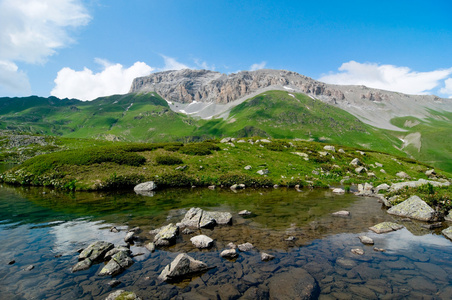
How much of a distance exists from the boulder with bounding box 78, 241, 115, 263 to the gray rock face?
25.1 m

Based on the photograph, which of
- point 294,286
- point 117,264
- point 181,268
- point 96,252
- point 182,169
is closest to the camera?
point 294,286

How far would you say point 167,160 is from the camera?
130 feet

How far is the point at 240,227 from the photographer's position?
55.0 ft

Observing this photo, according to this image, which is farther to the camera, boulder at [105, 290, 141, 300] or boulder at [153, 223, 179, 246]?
boulder at [153, 223, 179, 246]

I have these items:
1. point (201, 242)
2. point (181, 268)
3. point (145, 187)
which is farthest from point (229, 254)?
point (145, 187)

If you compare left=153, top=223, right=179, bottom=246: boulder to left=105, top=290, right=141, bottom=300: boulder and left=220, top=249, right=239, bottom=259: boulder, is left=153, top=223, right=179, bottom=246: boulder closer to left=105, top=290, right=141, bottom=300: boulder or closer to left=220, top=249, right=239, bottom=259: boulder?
left=220, top=249, right=239, bottom=259: boulder

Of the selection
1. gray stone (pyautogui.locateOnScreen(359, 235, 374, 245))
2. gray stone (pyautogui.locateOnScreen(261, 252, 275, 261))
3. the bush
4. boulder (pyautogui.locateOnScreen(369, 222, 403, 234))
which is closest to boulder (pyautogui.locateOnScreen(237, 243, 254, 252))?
gray stone (pyautogui.locateOnScreen(261, 252, 275, 261))

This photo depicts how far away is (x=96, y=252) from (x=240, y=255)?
8189 millimetres

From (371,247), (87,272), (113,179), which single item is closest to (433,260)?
(371,247)

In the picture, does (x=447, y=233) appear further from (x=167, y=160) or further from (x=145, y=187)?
(x=167, y=160)

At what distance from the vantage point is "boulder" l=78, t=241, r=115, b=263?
453 inches

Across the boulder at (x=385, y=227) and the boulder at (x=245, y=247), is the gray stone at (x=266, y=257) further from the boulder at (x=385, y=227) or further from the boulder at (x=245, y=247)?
the boulder at (x=385, y=227)

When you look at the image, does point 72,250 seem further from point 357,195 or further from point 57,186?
point 357,195

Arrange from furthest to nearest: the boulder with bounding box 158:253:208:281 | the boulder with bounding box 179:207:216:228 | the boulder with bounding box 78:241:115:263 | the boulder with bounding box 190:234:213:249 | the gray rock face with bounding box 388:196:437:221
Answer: the gray rock face with bounding box 388:196:437:221, the boulder with bounding box 179:207:216:228, the boulder with bounding box 190:234:213:249, the boulder with bounding box 78:241:115:263, the boulder with bounding box 158:253:208:281
